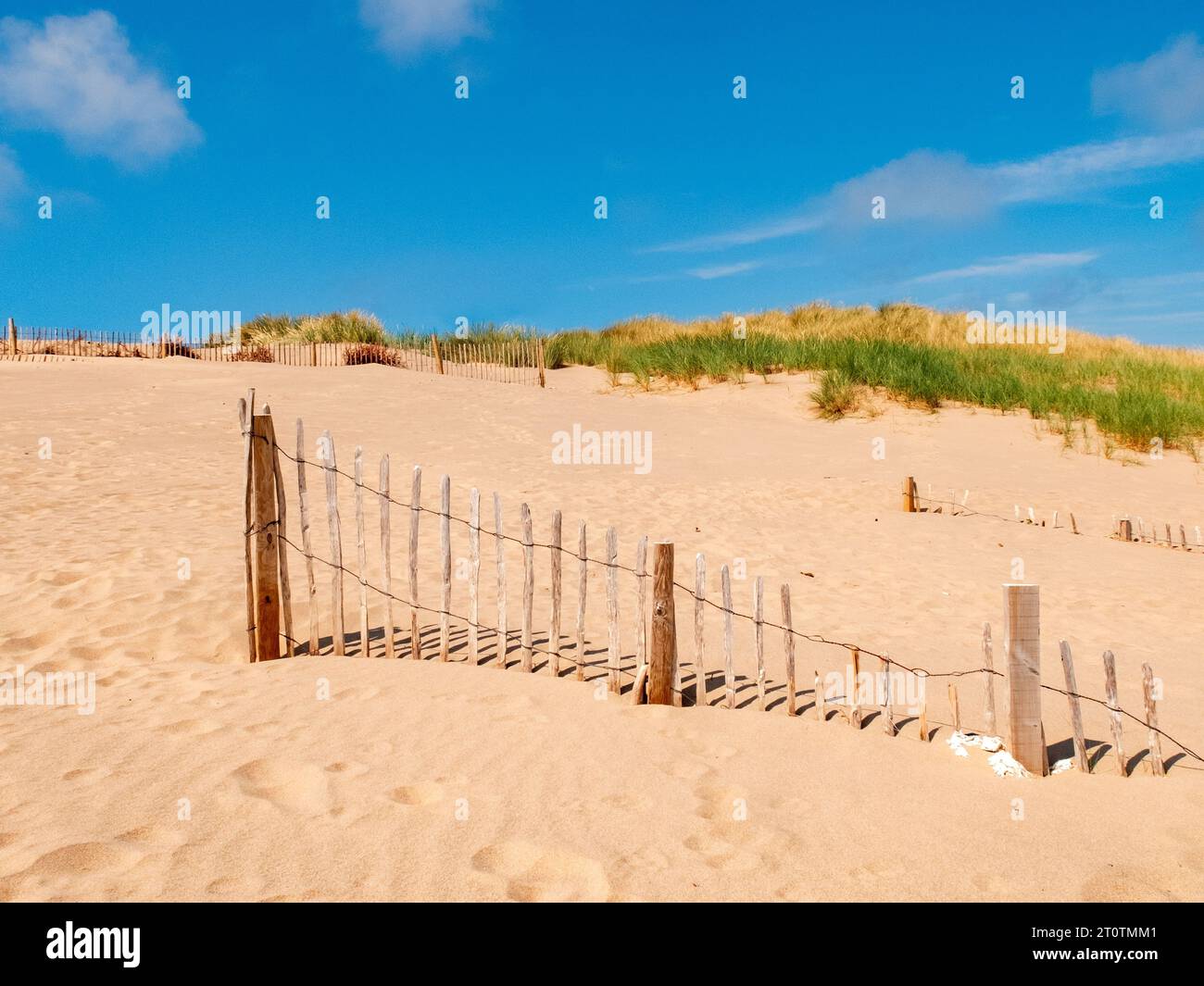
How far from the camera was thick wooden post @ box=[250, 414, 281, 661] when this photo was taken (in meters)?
5.51

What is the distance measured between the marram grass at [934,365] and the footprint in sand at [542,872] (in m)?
16.0

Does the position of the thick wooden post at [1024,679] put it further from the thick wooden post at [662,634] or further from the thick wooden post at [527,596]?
the thick wooden post at [527,596]

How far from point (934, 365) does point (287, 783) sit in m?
17.8

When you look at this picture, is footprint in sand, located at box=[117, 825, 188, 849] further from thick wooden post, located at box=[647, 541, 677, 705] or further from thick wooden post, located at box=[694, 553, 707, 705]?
thick wooden post, located at box=[694, 553, 707, 705]

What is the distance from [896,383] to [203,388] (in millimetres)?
13904

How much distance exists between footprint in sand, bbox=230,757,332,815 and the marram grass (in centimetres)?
1588

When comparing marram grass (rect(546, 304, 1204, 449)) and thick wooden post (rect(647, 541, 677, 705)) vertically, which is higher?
marram grass (rect(546, 304, 1204, 449))

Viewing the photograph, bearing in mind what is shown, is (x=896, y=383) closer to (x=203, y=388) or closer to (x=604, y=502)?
(x=604, y=502)

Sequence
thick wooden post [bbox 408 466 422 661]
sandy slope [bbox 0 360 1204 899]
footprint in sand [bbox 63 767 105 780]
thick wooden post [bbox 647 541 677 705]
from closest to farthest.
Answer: sandy slope [bbox 0 360 1204 899]
footprint in sand [bbox 63 767 105 780]
thick wooden post [bbox 647 541 677 705]
thick wooden post [bbox 408 466 422 661]

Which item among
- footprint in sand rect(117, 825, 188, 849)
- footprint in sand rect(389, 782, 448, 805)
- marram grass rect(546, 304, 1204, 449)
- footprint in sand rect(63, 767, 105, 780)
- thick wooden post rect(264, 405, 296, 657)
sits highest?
marram grass rect(546, 304, 1204, 449)

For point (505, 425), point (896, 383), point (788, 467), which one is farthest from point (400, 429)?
point (896, 383)

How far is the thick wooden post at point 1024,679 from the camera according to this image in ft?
13.0

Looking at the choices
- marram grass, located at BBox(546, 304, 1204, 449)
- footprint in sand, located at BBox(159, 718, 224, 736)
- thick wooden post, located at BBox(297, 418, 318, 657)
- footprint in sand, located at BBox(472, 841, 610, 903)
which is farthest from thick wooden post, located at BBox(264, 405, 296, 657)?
marram grass, located at BBox(546, 304, 1204, 449)

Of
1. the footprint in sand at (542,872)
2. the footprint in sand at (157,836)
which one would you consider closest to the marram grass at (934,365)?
the footprint in sand at (542,872)
